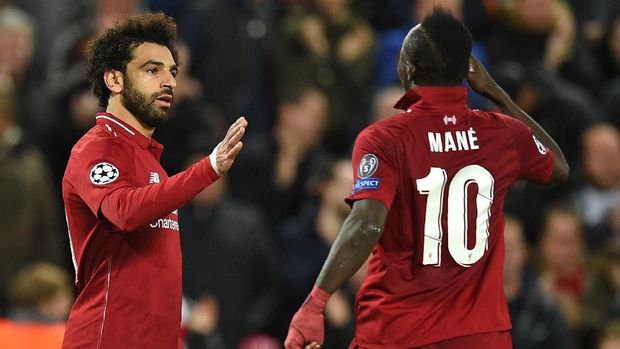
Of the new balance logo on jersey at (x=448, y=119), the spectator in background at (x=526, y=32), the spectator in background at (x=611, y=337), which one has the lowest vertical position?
the spectator in background at (x=611, y=337)

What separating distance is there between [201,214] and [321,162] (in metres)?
0.98

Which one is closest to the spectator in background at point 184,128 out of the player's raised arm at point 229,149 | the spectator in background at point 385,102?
the spectator in background at point 385,102

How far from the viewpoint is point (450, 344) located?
18.3ft

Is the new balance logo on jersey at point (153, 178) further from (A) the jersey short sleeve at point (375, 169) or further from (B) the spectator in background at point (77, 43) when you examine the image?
(B) the spectator in background at point (77, 43)

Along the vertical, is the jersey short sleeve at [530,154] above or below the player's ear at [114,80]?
below

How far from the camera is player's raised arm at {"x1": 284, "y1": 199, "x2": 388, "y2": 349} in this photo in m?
5.47

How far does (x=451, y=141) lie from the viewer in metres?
5.64

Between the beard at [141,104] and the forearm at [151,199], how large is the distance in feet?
1.39

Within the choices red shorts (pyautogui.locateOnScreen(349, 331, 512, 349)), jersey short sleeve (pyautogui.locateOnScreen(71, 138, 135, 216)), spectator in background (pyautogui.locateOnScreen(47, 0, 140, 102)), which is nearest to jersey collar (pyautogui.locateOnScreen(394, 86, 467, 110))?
red shorts (pyautogui.locateOnScreen(349, 331, 512, 349))

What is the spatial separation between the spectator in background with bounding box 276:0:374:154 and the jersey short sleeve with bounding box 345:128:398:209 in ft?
15.5

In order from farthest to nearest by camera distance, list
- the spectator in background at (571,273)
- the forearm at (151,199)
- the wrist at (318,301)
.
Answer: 1. the spectator in background at (571,273)
2. the wrist at (318,301)
3. the forearm at (151,199)

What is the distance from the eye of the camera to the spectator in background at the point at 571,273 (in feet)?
31.3

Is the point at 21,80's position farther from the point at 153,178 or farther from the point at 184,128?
the point at 153,178

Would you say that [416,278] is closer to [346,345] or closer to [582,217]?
[346,345]
